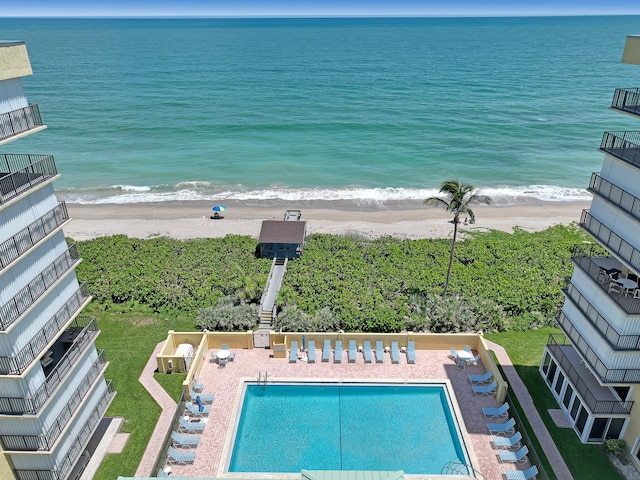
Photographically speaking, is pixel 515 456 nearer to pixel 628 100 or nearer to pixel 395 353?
pixel 395 353

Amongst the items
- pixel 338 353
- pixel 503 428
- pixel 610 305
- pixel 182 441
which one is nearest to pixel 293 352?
pixel 338 353

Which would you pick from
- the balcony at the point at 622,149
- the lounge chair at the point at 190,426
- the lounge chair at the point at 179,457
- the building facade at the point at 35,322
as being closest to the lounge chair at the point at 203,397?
the lounge chair at the point at 190,426

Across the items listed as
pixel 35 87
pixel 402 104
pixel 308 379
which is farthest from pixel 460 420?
pixel 35 87

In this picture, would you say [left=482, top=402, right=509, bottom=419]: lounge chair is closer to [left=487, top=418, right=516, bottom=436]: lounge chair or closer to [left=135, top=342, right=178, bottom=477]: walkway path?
[left=487, top=418, right=516, bottom=436]: lounge chair

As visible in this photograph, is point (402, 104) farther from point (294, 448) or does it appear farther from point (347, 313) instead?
point (294, 448)

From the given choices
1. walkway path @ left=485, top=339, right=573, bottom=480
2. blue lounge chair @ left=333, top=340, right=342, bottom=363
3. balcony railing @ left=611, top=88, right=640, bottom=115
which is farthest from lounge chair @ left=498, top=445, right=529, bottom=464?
balcony railing @ left=611, top=88, right=640, bottom=115

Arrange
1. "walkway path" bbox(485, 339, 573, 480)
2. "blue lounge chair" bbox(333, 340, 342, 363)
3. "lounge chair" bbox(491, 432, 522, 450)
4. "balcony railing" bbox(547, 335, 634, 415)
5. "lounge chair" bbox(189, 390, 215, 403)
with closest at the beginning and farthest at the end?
"balcony railing" bbox(547, 335, 634, 415) → "walkway path" bbox(485, 339, 573, 480) → "lounge chair" bbox(491, 432, 522, 450) → "lounge chair" bbox(189, 390, 215, 403) → "blue lounge chair" bbox(333, 340, 342, 363)

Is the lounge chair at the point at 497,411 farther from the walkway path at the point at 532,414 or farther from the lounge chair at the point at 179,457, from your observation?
the lounge chair at the point at 179,457

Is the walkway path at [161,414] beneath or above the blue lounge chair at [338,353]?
beneath
